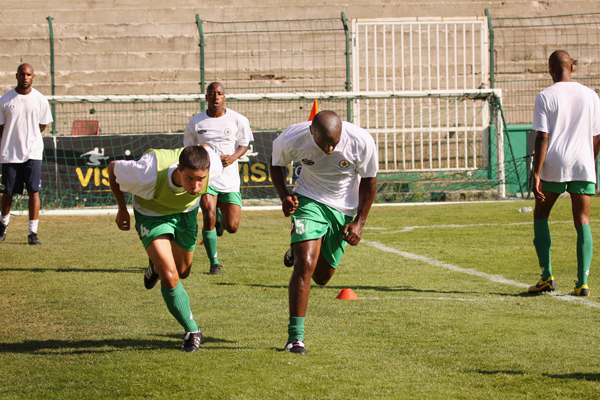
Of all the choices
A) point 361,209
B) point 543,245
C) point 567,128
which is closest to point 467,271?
point 543,245

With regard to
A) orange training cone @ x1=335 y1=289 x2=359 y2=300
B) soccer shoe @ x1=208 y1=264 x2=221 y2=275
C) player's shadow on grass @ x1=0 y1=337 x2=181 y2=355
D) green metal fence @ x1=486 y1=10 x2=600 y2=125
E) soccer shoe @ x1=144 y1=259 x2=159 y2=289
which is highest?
green metal fence @ x1=486 y1=10 x2=600 y2=125

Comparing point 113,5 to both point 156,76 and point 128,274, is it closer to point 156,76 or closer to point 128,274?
point 156,76

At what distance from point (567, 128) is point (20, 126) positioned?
23.0ft

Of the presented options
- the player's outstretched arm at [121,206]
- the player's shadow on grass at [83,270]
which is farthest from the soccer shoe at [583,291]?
the player's shadow on grass at [83,270]

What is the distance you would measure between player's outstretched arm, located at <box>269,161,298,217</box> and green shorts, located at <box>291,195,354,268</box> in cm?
8

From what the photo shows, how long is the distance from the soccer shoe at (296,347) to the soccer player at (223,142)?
3.50 m

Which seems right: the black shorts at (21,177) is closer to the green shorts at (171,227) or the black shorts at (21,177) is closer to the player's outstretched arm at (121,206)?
the player's outstretched arm at (121,206)

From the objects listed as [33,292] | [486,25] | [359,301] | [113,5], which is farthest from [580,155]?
[113,5]

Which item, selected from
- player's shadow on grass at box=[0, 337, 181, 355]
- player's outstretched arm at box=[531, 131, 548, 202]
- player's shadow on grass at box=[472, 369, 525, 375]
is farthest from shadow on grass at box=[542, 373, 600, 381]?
player's outstretched arm at box=[531, 131, 548, 202]

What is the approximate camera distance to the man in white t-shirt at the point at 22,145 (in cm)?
923

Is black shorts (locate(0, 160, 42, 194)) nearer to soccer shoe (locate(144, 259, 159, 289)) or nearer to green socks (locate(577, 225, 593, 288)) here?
soccer shoe (locate(144, 259, 159, 289))

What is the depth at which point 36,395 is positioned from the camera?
3.39 m

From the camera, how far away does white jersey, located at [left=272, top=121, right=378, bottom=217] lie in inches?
182

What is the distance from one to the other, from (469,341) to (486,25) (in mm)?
14774
